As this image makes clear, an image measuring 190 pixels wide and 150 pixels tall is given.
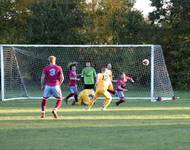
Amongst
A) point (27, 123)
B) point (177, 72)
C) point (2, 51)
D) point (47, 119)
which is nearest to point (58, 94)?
point (47, 119)

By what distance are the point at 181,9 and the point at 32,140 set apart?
33140mm

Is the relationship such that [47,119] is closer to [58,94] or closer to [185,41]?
[58,94]

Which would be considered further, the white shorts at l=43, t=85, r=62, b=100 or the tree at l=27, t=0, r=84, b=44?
the tree at l=27, t=0, r=84, b=44

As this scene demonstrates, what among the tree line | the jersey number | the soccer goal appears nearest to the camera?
the jersey number

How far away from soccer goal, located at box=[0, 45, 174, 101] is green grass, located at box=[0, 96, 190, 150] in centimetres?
1056

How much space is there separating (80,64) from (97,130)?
22.5 m

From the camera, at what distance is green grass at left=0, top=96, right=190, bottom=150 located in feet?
42.7

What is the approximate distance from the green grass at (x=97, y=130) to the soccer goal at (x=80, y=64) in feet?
34.7

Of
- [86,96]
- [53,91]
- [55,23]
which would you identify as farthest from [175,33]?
[53,91]

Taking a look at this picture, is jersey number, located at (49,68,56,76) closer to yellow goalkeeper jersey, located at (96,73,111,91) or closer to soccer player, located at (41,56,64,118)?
soccer player, located at (41,56,64,118)

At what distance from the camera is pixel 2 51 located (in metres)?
30.5

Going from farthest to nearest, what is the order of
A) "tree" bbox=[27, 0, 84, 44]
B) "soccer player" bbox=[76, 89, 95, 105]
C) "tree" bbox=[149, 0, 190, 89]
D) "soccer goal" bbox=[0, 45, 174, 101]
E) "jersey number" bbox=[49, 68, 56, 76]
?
"tree" bbox=[27, 0, 84, 44], "tree" bbox=[149, 0, 190, 89], "soccer goal" bbox=[0, 45, 174, 101], "soccer player" bbox=[76, 89, 95, 105], "jersey number" bbox=[49, 68, 56, 76]

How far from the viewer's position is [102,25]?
50.9m

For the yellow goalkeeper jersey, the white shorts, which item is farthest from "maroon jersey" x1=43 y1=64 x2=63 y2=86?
the yellow goalkeeper jersey
